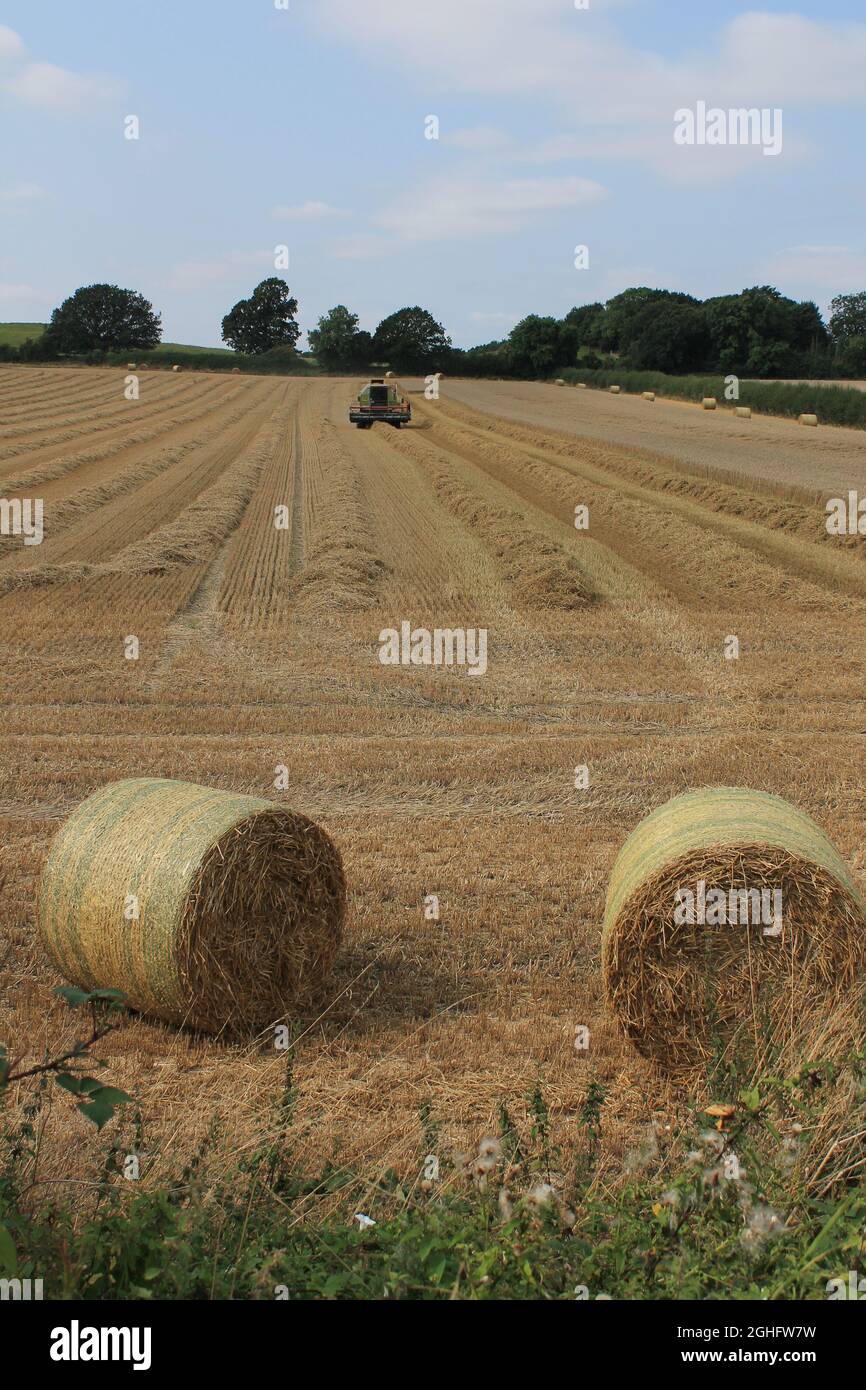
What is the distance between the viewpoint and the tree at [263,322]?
122 meters

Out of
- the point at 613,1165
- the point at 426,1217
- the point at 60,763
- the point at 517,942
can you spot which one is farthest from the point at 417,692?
the point at 426,1217

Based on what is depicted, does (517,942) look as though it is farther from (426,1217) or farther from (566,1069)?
(426,1217)

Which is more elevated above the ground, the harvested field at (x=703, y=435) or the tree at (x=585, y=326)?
the tree at (x=585, y=326)

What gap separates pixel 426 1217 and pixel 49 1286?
118 centimetres

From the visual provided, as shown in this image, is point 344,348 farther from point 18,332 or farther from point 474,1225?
point 474,1225

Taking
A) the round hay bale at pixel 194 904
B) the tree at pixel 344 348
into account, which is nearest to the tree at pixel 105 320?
the tree at pixel 344 348

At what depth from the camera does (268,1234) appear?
3.86 meters

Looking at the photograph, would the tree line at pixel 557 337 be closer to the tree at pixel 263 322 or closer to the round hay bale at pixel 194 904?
the tree at pixel 263 322

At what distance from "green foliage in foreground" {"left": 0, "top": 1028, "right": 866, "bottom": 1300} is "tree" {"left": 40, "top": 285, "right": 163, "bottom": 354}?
110210 mm

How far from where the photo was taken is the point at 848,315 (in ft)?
401

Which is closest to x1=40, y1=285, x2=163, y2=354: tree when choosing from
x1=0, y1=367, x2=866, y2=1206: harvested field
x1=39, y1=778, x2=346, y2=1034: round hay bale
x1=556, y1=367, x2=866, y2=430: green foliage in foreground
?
x1=556, y1=367, x2=866, y2=430: green foliage in foreground

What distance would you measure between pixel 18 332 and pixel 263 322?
79.0 ft

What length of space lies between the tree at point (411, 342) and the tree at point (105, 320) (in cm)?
2404
